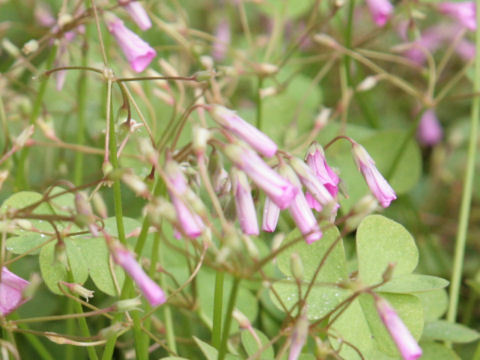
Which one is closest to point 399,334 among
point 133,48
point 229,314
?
point 229,314

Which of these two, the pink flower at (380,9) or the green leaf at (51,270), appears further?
the pink flower at (380,9)

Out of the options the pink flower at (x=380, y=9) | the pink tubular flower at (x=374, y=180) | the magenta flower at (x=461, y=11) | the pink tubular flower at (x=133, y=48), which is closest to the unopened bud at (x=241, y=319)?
the pink tubular flower at (x=374, y=180)

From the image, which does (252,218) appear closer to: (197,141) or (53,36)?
(197,141)

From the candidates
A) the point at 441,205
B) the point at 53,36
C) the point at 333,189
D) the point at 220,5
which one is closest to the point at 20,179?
the point at 53,36

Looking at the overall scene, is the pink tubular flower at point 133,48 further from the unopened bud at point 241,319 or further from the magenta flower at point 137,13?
the unopened bud at point 241,319

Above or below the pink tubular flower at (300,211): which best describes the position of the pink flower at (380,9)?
above

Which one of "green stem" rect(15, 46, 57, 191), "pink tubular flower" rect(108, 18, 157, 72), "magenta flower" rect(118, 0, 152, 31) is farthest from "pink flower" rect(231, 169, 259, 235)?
"green stem" rect(15, 46, 57, 191)
